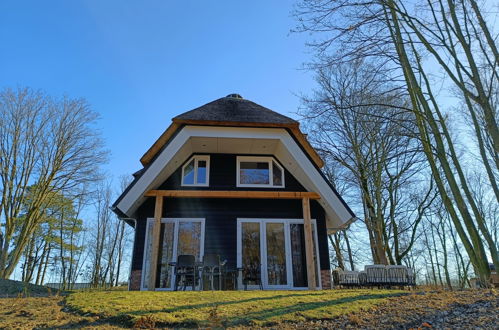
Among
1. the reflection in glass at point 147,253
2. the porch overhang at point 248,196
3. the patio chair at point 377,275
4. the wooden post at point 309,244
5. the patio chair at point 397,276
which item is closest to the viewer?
the wooden post at point 309,244

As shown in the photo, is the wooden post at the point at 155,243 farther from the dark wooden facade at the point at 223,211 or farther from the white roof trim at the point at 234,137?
the dark wooden facade at the point at 223,211

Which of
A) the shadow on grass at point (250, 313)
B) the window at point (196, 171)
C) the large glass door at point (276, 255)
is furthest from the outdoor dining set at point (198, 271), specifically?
the shadow on grass at point (250, 313)

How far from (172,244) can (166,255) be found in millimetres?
346

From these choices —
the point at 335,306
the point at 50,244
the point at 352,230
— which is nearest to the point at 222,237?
the point at 335,306

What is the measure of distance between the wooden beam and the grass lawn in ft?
13.0

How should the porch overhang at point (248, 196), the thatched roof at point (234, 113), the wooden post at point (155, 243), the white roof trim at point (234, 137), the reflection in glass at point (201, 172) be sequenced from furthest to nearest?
the reflection in glass at point (201, 172) < the thatched roof at point (234, 113) < the white roof trim at point (234, 137) < the porch overhang at point (248, 196) < the wooden post at point (155, 243)

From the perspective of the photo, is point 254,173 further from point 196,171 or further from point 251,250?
point 251,250

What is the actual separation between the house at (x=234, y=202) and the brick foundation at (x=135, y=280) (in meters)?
0.03

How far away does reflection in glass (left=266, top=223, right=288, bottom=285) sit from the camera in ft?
30.8

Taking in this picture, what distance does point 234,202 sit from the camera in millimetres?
10055

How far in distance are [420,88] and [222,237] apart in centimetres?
636

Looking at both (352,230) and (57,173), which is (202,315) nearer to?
(57,173)

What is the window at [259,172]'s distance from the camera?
1034cm

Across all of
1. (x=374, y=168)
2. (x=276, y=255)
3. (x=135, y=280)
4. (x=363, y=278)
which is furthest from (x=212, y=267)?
(x=374, y=168)
